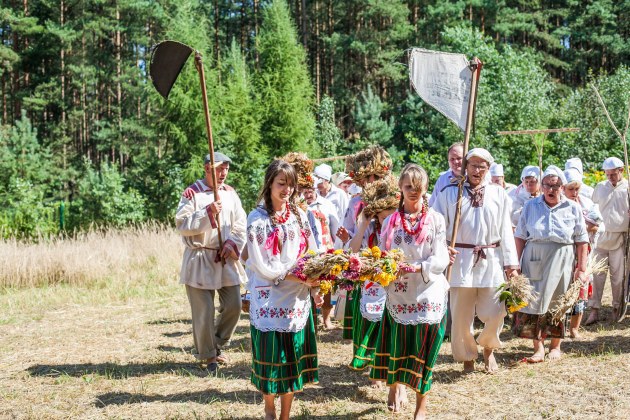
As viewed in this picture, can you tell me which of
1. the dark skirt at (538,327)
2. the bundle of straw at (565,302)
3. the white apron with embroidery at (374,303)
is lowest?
the dark skirt at (538,327)

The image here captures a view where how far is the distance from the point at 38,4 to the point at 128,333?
100ft

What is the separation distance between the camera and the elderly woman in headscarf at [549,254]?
6809mm

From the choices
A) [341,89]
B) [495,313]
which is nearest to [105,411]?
[495,313]

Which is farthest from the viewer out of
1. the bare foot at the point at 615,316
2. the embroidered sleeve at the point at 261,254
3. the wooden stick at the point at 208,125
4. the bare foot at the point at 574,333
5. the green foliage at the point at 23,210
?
the green foliage at the point at 23,210

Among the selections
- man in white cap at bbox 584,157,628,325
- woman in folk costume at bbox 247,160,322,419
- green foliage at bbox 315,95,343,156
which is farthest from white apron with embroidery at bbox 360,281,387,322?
green foliage at bbox 315,95,343,156

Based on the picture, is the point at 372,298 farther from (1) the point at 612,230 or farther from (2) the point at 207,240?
(1) the point at 612,230

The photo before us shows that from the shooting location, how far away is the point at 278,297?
15.9 feet

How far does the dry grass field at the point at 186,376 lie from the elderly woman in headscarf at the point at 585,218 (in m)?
0.27

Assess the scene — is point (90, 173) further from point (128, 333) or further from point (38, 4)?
point (128, 333)

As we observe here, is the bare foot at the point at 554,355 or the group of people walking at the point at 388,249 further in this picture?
the bare foot at the point at 554,355

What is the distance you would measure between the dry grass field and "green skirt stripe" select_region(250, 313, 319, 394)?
65 cm

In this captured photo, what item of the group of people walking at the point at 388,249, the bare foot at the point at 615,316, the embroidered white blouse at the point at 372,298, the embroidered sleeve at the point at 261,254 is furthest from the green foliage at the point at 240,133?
the embroidered sleeve at the point at 261,254

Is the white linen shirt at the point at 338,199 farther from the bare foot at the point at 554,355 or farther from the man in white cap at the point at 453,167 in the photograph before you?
the bare foot at the point at 554,355

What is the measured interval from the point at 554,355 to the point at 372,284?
9.25 ft
